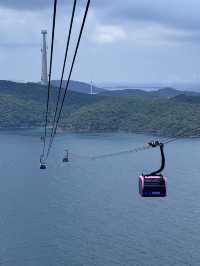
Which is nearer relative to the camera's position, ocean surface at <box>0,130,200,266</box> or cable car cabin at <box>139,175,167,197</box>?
cable car cabin at <box>139,175,167,197</box>

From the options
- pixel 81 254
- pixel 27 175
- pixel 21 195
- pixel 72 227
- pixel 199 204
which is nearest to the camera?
pixel 81 254

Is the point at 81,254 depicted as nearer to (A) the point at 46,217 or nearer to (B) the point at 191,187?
Answer: (A) the point at 46,217

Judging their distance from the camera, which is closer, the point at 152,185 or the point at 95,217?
the point at 152,185

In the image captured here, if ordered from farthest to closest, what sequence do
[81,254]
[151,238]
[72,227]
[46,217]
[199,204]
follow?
[199,204], [46,217], [72,227], [151,238], [81,254]

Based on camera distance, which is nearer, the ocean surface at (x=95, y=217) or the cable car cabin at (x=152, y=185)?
the cable car cabin at (x=152, y=185)

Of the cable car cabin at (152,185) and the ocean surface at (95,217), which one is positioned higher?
the cable car cabin at (152,185)

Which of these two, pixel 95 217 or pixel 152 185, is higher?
pixel 152 185

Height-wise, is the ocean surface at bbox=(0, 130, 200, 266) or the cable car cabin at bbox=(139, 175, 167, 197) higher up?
the cable car cabin at bbox=(139, 175, 167, 197)

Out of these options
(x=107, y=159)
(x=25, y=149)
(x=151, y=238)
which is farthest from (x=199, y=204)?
(x=25, y=149)
